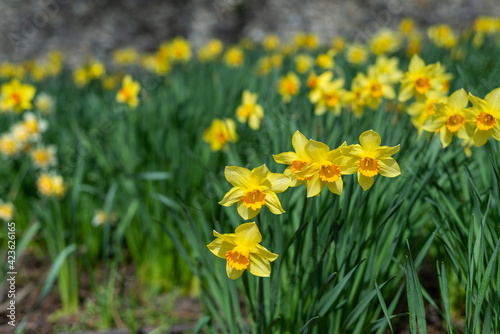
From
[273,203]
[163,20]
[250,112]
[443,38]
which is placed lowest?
[163,20]

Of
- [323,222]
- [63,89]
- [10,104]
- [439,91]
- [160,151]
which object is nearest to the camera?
[323,222]

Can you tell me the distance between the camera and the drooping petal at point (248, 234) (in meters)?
0.85

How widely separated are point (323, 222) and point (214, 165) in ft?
3.22

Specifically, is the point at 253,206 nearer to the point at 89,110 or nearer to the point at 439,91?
the point at 439,91

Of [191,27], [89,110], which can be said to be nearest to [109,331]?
[89,110]

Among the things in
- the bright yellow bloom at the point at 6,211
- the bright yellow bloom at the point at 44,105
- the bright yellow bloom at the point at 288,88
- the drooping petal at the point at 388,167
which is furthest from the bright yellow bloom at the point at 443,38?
the bright yellow bloom at the point at 6,211

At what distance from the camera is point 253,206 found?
87 cm

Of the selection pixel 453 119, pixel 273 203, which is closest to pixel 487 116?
pixel 453 119

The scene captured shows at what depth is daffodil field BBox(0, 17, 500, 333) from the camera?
92 centimetres

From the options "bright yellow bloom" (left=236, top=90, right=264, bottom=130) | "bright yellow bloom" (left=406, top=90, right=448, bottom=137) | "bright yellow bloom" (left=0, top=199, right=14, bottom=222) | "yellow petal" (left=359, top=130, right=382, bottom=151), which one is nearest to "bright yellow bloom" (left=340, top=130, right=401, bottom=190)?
"yellow petal" (left=359, top=130, right=382, bottom=151)

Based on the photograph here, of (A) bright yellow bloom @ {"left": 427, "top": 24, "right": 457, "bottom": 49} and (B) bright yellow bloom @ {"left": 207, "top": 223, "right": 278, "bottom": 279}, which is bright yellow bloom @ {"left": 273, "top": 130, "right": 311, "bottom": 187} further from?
(A) bright yellow bloom @ {"left": 427, "top": 24, "right": 457, "bottom": 49}

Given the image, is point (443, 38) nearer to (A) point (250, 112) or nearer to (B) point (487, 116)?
(A) point (250, 112)

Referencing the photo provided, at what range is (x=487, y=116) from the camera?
1.02 m

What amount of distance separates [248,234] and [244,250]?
4 centimetres
